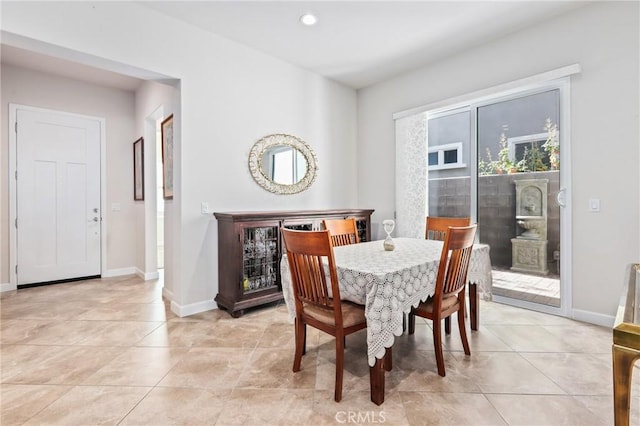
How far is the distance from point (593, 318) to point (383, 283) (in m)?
2.42

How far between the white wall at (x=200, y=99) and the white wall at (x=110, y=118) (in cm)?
196

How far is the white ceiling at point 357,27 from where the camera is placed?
2.69m

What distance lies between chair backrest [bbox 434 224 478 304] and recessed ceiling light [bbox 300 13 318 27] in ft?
7.56

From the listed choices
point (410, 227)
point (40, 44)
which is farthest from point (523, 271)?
point (40, 44)

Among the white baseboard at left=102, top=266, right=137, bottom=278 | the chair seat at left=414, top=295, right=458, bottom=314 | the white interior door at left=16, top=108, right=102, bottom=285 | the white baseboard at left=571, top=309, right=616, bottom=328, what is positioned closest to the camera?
the chair seat at left=414, top=295, right=458, bottom=314

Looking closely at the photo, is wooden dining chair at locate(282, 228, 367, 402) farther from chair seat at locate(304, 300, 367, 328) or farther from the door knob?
the door knob

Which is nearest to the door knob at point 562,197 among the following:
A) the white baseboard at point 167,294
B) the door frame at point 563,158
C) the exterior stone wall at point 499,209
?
the door frame at point 563,158

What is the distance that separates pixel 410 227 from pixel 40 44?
3.92 metres

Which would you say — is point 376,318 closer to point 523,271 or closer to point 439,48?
point 523,271

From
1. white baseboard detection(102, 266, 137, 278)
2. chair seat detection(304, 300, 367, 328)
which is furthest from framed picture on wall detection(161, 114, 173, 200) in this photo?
chair seat detection(304, 300, 367, 328)

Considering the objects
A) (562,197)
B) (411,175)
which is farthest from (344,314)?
(411,175)

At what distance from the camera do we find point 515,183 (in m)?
3.25

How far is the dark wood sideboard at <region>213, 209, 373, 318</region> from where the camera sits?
292 centimetres

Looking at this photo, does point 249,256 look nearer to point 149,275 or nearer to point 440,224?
point 440,224
